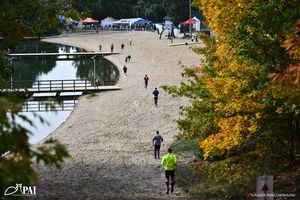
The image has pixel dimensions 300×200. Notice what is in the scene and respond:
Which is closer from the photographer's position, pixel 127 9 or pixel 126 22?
pixel 126 22

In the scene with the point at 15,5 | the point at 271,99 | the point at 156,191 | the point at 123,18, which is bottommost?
the point at 156,191

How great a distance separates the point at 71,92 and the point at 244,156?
103 feet

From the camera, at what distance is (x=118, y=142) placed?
1012 inches

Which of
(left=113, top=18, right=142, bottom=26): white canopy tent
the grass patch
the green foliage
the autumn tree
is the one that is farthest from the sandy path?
the green foliage

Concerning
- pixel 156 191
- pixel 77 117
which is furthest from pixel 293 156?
pixel 77 117

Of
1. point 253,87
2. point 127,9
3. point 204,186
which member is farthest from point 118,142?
point 127,9

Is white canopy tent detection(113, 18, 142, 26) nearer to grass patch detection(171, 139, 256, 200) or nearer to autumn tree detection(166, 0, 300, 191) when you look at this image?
grass patch detection(171, 139, 256, 200)

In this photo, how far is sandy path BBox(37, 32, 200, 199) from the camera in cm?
1599

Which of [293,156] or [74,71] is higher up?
[74,71]

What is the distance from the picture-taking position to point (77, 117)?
34.0 m

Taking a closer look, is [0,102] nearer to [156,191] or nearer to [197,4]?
[197,4]

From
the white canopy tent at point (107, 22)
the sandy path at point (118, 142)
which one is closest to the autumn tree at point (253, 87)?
the sandy path at point (118, 142)

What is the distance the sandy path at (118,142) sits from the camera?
16.0 meters

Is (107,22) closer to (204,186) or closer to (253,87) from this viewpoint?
(204,186)
